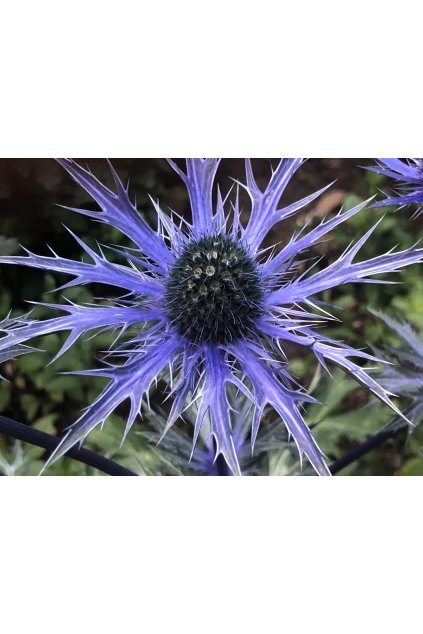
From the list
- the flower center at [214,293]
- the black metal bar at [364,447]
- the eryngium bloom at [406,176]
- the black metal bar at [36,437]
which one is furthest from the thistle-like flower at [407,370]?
the black metal bar at [36,437]

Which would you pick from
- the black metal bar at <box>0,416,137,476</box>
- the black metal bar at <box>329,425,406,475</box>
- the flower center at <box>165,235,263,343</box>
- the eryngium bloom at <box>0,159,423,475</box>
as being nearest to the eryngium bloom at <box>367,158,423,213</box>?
the eryngium bloom at <box>0,159,423,475</box>

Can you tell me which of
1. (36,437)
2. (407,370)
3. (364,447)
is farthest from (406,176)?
(36,437)

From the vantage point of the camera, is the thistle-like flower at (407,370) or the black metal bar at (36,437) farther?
the thistle-like flower at (407,370)

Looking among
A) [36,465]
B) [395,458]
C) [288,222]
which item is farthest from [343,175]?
[36,465]

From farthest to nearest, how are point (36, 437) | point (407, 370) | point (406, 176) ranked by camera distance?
point (407, 370) < point (406, 176) < point (36, 437)

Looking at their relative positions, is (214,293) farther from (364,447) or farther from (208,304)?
(364,447)

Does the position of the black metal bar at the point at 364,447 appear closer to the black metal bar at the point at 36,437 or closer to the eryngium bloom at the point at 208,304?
the eryngium bloom at the point at 208,304

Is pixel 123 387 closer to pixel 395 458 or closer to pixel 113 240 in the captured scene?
pixel 113 240

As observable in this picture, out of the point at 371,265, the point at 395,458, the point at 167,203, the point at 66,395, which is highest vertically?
the point at 167,203
